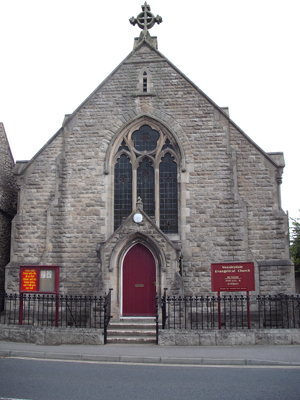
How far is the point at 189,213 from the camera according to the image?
623 inches

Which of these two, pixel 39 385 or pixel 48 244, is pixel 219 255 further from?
pixel 39 385

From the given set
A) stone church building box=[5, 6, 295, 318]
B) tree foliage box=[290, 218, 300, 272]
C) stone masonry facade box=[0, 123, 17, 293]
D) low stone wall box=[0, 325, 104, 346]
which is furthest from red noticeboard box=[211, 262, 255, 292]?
tree foliage box=[290, 218, 300, 272]

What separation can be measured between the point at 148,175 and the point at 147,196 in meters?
0.83

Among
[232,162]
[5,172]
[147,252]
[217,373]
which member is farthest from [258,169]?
[5,172]

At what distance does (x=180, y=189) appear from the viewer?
52.9 ft

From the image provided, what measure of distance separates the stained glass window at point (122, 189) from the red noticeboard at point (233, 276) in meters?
5.16

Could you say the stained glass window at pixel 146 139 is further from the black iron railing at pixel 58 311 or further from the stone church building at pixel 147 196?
the black iron railing at pixel 58 311

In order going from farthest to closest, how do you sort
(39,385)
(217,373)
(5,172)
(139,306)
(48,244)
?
(5,172) → (48,244) → (139,306) → (217,373) → (39,385)

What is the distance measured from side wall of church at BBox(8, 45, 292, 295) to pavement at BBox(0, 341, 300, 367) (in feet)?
14.9

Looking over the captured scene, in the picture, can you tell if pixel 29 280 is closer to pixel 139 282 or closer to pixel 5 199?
pixel 139 282

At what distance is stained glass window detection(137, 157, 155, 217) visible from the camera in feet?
54.1

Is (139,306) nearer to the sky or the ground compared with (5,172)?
nearer to the ground

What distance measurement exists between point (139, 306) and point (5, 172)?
8603mm

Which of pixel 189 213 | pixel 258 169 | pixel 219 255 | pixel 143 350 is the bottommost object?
pixel 143 350
